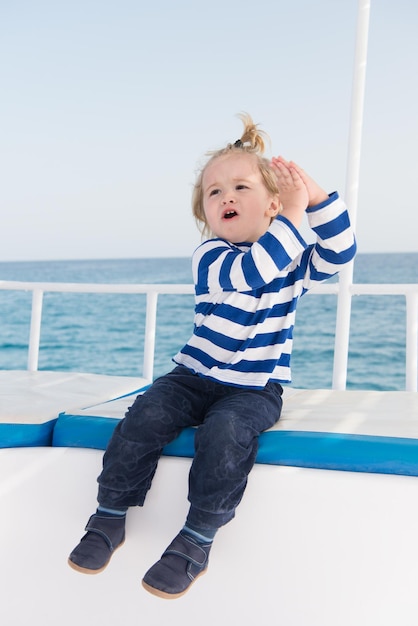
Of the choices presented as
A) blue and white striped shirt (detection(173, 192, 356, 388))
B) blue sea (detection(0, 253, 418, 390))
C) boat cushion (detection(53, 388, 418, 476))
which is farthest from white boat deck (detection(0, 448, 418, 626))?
blue sea (detection(0, 253, 418, 390))

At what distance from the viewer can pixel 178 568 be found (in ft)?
3.86

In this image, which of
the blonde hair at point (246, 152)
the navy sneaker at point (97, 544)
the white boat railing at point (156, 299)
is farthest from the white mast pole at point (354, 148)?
the navy sneaker at point (97, 544)

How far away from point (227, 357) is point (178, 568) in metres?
0.49

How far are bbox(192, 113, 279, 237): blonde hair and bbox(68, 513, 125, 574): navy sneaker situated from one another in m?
0.84

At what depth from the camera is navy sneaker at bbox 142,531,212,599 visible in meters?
1.15

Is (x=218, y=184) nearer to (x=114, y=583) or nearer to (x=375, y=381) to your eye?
(x=114, y=583)

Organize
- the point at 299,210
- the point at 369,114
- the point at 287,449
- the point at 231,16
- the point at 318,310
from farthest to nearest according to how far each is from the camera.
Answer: the point at 369,114, the point at 231,16, the point at 318,310, the point at 299,210, the point at 287,449

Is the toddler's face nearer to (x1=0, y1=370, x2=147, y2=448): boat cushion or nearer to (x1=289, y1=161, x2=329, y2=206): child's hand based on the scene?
(x1=289, y1=161, x2=329, y2=206): child's hand

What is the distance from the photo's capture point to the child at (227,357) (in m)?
1.23

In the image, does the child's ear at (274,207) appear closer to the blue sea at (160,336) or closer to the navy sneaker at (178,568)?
the navy sneaker at (178,568)

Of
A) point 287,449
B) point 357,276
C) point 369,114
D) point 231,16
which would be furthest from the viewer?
point 357,276

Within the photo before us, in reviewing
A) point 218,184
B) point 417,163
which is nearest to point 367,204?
point 417,163

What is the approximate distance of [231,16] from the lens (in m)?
21.4

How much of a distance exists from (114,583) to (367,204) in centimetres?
2218
